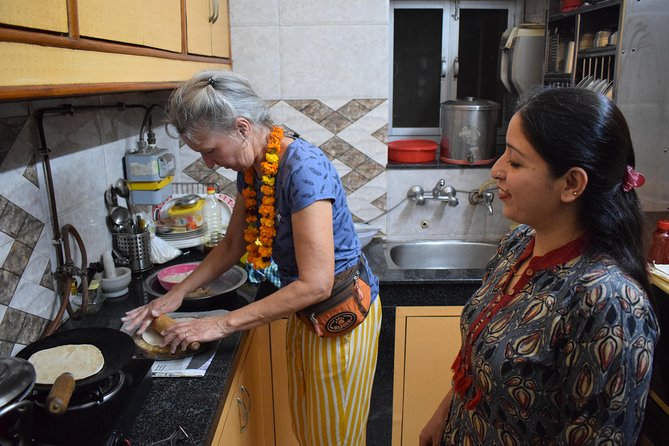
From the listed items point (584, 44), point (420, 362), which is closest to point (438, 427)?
point (420, 362)

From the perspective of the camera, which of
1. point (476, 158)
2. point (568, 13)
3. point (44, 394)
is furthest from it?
point (476, 158)

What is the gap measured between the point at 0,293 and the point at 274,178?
700 mm

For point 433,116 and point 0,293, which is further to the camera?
point 433,116

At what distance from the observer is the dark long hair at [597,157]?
0.89 m

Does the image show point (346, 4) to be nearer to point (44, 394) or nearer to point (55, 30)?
point (55, 30)

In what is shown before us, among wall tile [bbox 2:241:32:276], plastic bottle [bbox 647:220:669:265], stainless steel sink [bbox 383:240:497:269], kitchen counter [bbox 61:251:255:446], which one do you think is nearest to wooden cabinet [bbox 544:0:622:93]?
plastic bottle [bbox 647:220:669:265]

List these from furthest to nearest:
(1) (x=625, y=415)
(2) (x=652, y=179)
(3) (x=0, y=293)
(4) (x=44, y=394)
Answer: (2) (x=652, y=179) → (3) (x=0, y=293) → (4) (x=44, y=394) → (1) (x=625, y=415)

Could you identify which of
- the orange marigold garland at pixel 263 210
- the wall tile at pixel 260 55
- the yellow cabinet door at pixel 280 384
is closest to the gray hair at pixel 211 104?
the orange marigold garland at pixel 263 210

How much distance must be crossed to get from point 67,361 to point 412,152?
1.76 meters

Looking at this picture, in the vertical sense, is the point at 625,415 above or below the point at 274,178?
below

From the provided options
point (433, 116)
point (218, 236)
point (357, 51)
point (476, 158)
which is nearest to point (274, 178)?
point (218, 236)

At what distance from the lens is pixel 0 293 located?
1297mm

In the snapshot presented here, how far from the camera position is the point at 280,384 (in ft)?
6.68

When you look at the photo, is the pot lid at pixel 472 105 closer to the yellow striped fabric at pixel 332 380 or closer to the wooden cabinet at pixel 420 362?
the wooden cabinet at pixel 420 362
